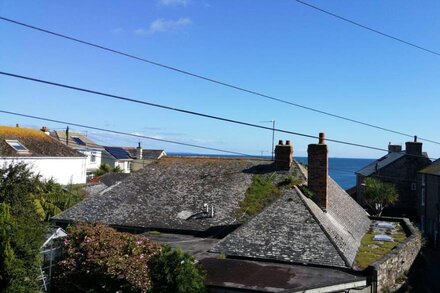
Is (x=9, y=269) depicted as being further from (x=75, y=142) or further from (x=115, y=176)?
(x=75, y=142)

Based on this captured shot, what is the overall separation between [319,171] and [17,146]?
32871 millimetres

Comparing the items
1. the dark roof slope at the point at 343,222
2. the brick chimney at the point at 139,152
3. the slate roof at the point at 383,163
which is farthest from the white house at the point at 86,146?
the dark roof slope at the point at 343,222

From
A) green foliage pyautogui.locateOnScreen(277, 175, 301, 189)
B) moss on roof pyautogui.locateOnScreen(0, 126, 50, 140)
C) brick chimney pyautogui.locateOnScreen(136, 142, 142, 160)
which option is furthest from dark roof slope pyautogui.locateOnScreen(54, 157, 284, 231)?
brick chimney pyautogui.locateOnScreen(136, 142, 142, 160)

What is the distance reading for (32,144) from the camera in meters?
47.2

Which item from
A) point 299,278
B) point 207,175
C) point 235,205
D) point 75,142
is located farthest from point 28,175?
point 75,142

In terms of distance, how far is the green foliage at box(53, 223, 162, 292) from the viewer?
14.4m

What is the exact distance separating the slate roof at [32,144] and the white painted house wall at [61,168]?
488 millimetres

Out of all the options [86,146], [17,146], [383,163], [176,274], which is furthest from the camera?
[86,146]

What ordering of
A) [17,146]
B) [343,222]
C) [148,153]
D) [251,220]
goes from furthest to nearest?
[148,153] < [17,146] < [343,222] < [251,220]

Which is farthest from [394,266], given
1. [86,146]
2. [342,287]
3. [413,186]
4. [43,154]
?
[86,146]

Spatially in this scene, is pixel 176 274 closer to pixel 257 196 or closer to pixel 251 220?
pixel 251 220

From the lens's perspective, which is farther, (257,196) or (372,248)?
(257,196)

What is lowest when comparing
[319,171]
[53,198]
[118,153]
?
[53,198]

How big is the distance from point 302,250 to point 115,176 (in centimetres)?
3952
